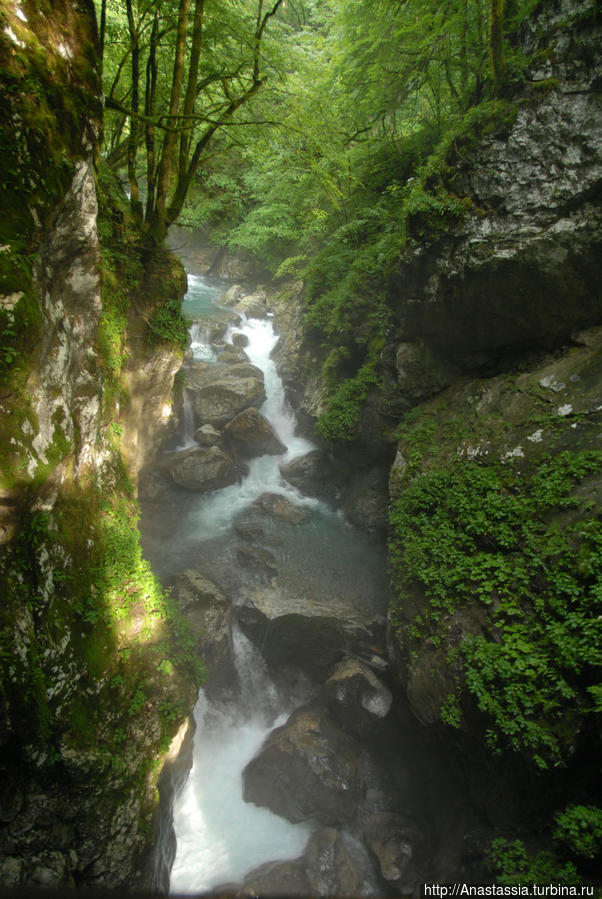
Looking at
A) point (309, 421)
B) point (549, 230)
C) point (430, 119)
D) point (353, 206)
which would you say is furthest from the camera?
point (309, 421)

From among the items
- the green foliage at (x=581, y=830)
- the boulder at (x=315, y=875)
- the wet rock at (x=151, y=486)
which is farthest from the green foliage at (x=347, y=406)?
the boulder at (x=315, y=875)

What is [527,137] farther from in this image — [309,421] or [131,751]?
[131,751]

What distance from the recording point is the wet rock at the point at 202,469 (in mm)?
12133

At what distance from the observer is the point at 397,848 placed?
21.4ft

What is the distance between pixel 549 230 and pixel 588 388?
301 centimetres

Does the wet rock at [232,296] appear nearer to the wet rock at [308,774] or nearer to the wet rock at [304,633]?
the wet rock at [304,633]

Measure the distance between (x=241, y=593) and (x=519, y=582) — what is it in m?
6.43

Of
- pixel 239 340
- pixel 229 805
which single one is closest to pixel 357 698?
pixel 229 805

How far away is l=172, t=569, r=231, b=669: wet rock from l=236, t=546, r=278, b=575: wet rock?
1508mm

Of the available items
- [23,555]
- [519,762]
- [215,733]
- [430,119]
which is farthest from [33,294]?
[430,119]

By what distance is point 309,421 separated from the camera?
14469mm

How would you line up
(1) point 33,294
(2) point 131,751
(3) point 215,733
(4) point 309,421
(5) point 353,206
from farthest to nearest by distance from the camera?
(4) point 309,421 < (5) point 353,206 < (3) point 215,733 < (2) point 131,751 < (1) point 33,294

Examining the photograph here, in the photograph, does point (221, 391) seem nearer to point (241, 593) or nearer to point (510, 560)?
point (241, 593)

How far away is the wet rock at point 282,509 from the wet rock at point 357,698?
16.1 feet
